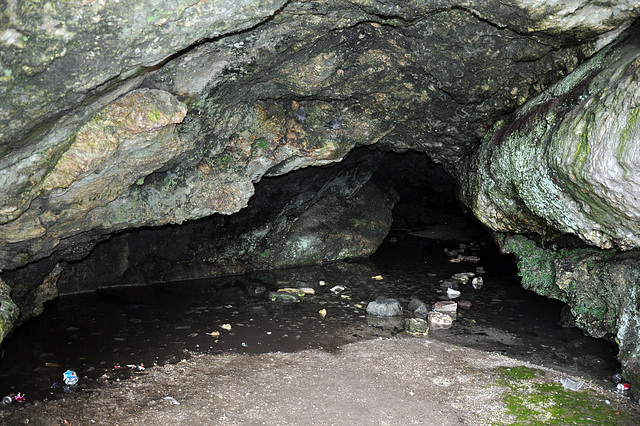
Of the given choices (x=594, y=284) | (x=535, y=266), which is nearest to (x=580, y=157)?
(x=594, y=284)

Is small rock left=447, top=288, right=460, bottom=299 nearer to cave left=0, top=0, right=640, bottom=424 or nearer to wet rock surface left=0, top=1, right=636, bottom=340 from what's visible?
cave left=0, top=0, right=640, bottom=424

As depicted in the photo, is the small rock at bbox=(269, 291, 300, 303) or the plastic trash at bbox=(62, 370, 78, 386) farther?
the small rock at bbox=(269, 291, 300, 303)

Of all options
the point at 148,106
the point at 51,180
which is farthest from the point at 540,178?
the point at 51,180

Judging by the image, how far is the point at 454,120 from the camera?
Result: 8.56 meters

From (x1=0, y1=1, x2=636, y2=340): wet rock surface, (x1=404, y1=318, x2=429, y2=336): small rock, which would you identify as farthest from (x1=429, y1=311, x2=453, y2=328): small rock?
(x1=0, y1=1, x2=636, y2=340): wet rock surface

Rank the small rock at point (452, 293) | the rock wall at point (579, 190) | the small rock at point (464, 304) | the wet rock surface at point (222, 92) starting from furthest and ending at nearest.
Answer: the small rock at point (452, 293), the small rock at point (464, 304), the rock wall at point (579, 190), the wet rock surface at point (222, 92)

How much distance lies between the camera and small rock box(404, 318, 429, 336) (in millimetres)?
7664

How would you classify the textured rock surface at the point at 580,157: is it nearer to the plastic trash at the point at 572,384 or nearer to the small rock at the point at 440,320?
the plastic trash at the point at 572,384

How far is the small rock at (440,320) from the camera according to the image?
8.09m

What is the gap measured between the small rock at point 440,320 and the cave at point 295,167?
97mm

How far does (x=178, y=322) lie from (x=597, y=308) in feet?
21.3

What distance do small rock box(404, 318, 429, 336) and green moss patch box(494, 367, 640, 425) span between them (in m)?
1.53

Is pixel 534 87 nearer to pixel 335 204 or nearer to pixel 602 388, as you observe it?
pixel 602 388

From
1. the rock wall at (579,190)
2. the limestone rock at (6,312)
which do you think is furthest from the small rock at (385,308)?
the limestone rock at (6,312)
